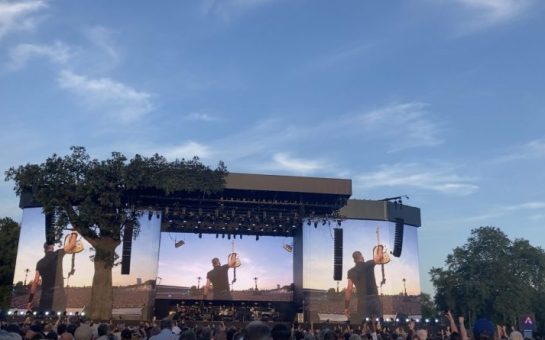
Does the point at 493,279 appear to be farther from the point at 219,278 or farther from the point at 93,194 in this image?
the point at 93,194

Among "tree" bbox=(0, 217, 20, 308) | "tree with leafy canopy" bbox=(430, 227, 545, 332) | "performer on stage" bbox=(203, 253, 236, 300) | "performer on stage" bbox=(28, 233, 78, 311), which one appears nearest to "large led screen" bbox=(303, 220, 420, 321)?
"performer on stage" bbox=(203, 253, 236, 300)

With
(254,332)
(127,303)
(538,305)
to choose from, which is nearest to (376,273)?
(127,303)

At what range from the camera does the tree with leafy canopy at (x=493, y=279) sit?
41.1 metres

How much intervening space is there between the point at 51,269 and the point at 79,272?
203cm

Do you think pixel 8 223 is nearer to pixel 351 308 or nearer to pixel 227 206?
pixel 227 206

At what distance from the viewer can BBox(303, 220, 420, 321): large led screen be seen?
3225cm

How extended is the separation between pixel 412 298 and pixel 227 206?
1469 centimetres

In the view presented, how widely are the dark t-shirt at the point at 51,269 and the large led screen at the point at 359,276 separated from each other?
51.2 ft

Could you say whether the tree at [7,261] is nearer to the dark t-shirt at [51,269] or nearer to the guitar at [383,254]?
the dark t-shirt at [51,269]

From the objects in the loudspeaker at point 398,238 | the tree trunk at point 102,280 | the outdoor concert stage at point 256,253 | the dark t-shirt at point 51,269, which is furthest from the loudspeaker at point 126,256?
the loudspeaker at point 398,238

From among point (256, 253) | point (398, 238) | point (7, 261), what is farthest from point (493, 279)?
point (7, 261)

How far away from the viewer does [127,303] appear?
31.0 metres

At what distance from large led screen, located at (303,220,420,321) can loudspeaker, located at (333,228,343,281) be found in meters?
0.18

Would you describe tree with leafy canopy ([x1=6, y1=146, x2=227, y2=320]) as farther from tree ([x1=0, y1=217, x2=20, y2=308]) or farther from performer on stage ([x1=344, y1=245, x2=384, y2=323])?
tree ([x1=0, y1=217, x2=20, y2=308])
